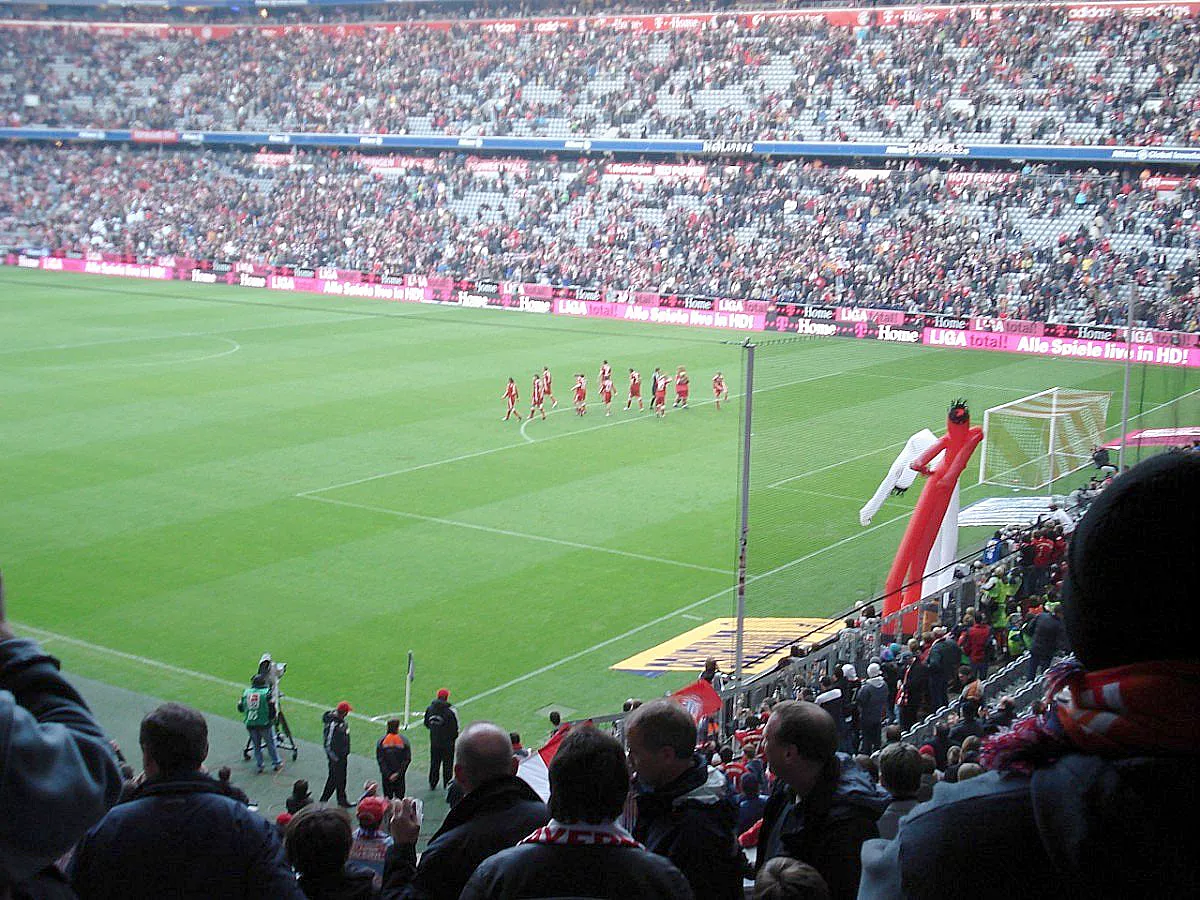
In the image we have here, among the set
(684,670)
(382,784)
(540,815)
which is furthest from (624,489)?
(540,815)

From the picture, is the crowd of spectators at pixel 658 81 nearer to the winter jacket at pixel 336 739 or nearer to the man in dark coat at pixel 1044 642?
the man in dark coat at pixel 1044 642

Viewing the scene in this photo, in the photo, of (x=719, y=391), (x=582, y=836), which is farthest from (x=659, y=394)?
(x=582, y=836)

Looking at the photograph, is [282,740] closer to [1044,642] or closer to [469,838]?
[1044,642]

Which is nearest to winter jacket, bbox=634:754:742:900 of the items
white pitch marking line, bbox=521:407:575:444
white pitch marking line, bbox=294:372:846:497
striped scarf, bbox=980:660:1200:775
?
striped scarf, bbox=980:660:1200:775

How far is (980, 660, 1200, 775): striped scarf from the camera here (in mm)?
1780

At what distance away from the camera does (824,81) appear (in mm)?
54844

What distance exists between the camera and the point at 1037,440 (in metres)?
23.9

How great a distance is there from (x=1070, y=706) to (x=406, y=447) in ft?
88.0

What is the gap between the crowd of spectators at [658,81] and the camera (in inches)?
1881

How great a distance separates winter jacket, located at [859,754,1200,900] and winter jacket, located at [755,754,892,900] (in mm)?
2192

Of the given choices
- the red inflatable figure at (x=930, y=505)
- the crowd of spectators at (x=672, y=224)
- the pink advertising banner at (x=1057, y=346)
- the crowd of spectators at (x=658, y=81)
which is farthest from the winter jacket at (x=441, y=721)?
the crowd of spectators at (x=658, y=81)

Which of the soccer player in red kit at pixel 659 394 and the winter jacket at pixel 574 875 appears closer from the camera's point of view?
the winter jacket at pixel 574 875

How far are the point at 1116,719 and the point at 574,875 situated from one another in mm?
1943

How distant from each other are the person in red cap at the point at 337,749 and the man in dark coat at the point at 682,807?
8.44m
